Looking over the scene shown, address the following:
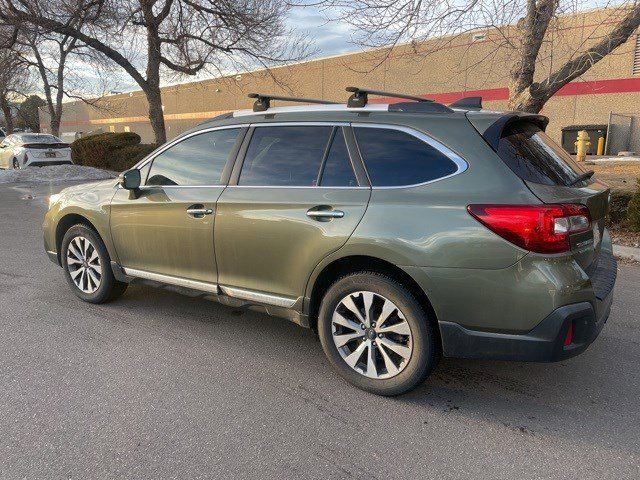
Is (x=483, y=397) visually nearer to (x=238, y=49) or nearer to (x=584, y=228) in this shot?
(x=584, y=228)

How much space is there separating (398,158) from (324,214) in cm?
58

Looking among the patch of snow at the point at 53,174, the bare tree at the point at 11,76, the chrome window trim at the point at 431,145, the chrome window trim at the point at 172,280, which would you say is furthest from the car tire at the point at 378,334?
the bare tree at the point at 11,76

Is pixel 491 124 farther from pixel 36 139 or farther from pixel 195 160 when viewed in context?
pixel 36 139

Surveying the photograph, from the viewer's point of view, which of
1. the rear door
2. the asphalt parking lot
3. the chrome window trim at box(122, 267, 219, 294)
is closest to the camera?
the asphalt parking lot

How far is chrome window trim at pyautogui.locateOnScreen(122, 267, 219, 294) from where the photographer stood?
388 centimetres

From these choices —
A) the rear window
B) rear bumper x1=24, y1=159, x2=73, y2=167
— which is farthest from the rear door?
Answer: rear bumper x1=24, y1=159, x2=73, y2=167

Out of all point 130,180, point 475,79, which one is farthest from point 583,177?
point 475,79

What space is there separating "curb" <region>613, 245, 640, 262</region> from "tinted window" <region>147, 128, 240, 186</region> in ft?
17.4

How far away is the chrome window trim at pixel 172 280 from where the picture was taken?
3881 millimetres

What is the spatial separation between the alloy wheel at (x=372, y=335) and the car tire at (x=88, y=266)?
255cm

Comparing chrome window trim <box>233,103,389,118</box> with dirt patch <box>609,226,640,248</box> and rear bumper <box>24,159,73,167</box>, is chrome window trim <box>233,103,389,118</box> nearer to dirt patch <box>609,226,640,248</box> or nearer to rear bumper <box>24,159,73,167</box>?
dirt patch <box>609,226,640,248</box>

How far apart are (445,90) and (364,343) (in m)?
24.3

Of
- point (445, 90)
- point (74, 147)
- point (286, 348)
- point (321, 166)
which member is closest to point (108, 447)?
point (286, 348)

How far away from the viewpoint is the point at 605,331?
4.09 m
